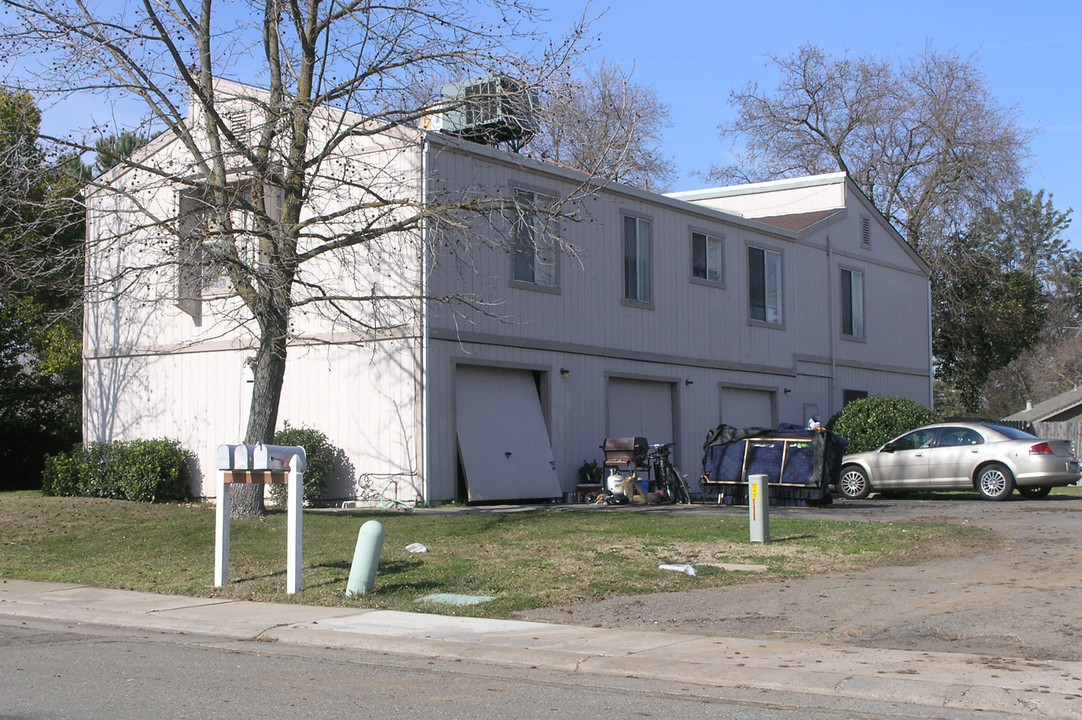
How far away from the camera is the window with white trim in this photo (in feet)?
102

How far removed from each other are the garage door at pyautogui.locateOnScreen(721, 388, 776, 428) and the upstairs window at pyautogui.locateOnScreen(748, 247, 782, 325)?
181cm

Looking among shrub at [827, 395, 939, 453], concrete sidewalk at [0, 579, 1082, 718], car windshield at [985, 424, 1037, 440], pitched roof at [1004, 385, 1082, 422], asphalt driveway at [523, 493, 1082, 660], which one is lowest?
concrete sidewalk at [0, 579, 1082, 718]

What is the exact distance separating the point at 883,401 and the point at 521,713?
2133 cm

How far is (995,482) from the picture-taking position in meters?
21.5

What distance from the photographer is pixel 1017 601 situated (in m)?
10.2

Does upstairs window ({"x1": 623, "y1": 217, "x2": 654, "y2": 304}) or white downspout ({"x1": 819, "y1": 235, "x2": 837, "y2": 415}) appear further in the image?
white downspout ({"x1": 819, "y1": 235, "x2": 837, "y2": 415})

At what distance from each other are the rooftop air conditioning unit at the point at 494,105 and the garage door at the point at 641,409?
595cm

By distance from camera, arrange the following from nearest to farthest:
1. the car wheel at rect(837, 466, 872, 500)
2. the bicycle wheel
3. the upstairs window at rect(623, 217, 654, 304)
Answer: the bicycle wheel < the car wheel at rect(837, 466, 872, 500) < the upstairs window at rect(623, 217, 654, 304)

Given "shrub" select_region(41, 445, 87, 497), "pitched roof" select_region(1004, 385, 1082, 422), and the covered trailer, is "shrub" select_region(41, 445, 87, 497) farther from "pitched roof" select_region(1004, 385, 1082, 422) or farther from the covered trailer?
"pitched roof" select_region(1004, 385, 1082, 422)

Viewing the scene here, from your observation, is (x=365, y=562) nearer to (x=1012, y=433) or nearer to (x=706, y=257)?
(x=1012, y=433)

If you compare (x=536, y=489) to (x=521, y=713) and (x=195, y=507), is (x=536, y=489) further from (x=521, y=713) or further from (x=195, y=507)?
(x=521, y=713)

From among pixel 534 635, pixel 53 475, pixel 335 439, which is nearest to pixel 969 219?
pixel 335 439

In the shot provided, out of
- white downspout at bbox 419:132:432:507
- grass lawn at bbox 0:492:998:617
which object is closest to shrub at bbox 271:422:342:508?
grass lawn at bbox 0:492:998:617

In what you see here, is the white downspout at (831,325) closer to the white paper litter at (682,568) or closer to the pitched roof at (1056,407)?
the white paper litter at (682,568)
